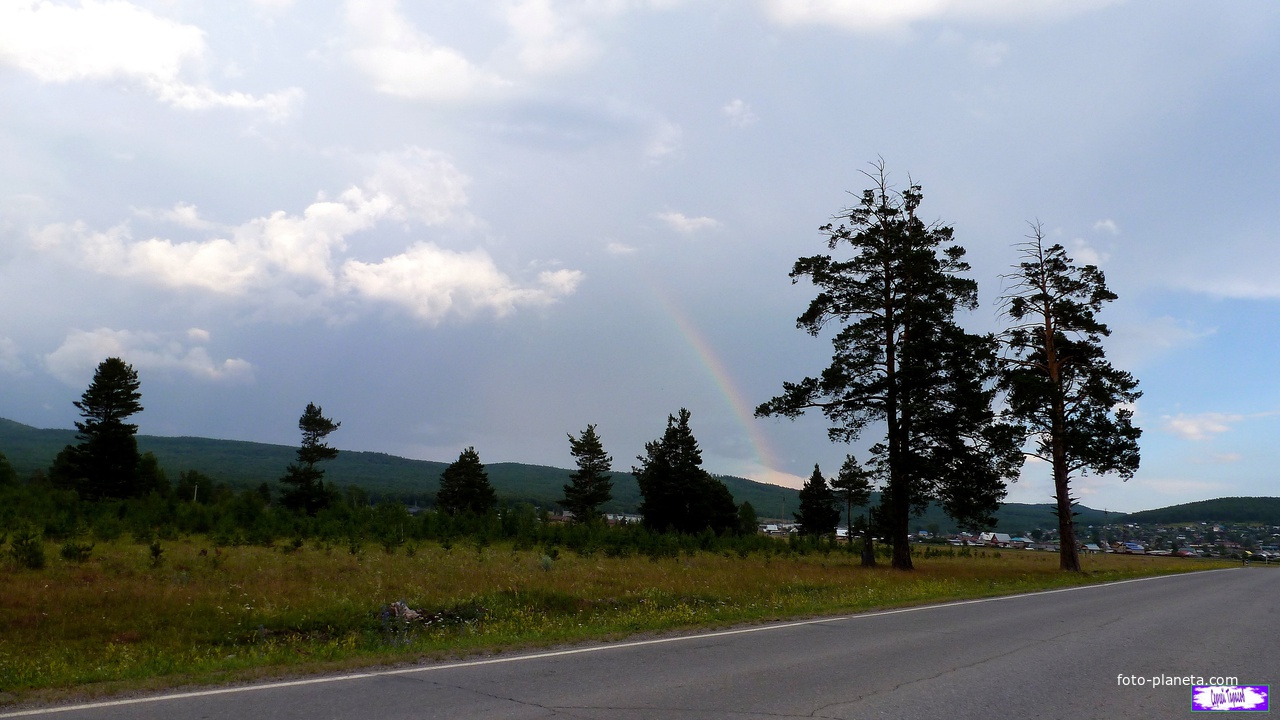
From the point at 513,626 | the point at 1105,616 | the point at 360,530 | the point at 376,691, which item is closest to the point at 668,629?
the point at 513,626

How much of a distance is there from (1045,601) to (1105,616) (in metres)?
3.61

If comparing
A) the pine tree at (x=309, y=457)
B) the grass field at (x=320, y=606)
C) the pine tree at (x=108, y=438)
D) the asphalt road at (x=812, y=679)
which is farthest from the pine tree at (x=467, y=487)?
the asphalt road at (x=812, y=679)

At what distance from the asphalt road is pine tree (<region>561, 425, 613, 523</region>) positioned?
81.4m

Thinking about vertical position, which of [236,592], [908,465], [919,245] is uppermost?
[919,245]

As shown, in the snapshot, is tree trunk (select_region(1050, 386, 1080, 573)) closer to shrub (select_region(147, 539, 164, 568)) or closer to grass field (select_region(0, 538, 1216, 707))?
grass field (select_region(0, 538, 1216, 707))

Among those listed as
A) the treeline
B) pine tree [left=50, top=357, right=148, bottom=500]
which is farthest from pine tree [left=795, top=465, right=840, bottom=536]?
pine tree [left=50, top=357, right=148, bottom=500]

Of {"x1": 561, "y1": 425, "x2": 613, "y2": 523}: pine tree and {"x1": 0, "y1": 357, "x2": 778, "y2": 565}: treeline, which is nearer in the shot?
{"x1": 0, "y1": 357, "x2": 778, "y2": 565}: treeline

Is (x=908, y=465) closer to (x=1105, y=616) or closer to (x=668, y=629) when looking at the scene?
(x=1105, y=616)

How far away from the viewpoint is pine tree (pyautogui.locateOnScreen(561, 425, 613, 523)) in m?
93.4

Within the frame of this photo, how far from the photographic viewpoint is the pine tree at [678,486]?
7444cm

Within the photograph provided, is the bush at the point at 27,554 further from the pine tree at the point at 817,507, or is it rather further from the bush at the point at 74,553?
the pine tree at the point at 817,507

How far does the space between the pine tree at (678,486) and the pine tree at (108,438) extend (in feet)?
159

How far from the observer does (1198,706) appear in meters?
7.51

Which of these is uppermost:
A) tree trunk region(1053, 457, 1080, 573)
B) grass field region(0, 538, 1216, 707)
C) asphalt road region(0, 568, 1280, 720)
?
tree trunk region(1053, 457, 1080, 573)
